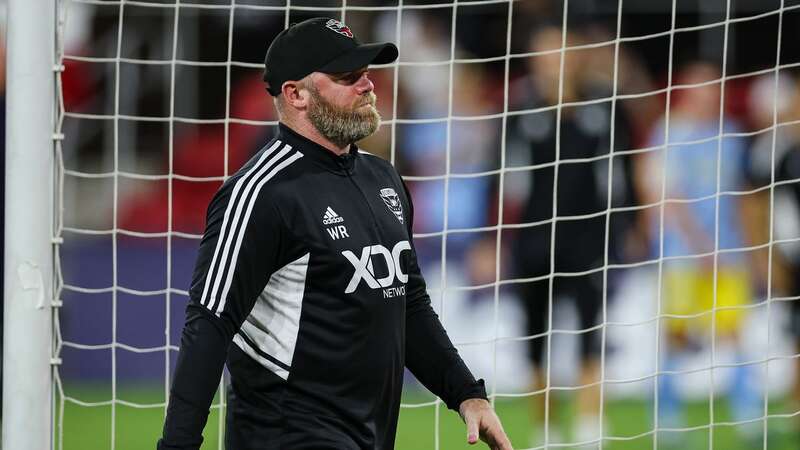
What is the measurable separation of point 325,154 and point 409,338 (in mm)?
571

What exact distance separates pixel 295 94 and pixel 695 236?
4.19 m

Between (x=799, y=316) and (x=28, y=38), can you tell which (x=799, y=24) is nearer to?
(x=799, y=316)

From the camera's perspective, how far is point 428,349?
Answer: 3363 millimetres

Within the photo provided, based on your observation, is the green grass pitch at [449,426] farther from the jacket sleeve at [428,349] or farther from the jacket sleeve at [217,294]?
the jacket sleeve at [217,294]

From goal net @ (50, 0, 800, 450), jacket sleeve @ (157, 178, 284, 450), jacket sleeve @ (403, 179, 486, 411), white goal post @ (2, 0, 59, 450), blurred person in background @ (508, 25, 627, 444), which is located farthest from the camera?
goal net @ (50, 0, 800, 450)

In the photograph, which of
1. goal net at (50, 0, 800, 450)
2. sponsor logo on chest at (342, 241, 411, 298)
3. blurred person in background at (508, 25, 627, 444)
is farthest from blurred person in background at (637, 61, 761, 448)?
sponsor logo on chest at (342, 241, 411, 298)

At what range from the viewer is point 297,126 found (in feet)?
10.2

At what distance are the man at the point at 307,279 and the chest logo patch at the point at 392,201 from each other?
12mm

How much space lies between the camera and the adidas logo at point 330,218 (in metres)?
3.00

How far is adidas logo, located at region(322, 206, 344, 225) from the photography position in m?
3.00

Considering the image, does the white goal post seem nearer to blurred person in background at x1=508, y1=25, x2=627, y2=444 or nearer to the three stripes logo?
the three stripes logo

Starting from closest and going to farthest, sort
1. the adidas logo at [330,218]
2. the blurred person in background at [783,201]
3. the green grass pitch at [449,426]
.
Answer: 1. the adidas logo at [330,218]
2. the green grass pitch at [449,426]
3. the blurred person in background at [783,201]

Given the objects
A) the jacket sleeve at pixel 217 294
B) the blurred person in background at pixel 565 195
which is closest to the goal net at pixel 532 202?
the blurred person in background at pixel 565 195

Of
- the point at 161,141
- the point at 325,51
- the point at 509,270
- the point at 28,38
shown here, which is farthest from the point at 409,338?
the point at 161,141
